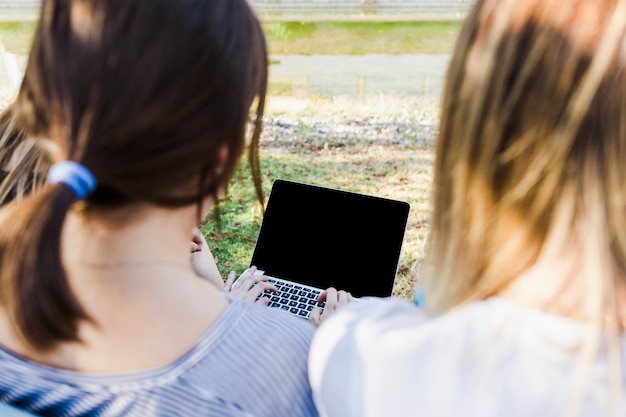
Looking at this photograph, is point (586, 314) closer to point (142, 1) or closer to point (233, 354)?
point (233, 354)

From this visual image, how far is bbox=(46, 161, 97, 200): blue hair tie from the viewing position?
53 cm

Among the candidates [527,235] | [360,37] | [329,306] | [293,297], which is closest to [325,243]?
[293,297]

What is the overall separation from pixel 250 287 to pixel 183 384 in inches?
22.5

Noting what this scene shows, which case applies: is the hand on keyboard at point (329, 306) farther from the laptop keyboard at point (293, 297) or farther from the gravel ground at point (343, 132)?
the gravel ground at point (343, 132)

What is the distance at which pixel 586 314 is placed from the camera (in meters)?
0.52

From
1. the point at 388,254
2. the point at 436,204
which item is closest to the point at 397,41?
the point at 388,254

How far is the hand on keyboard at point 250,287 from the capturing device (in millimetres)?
1143

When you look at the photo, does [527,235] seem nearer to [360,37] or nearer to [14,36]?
[360,37]

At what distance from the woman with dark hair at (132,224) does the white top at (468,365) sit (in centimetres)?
15

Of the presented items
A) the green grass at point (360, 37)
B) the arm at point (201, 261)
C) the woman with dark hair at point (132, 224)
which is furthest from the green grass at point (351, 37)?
the woman with dark hair at point (132, 224)

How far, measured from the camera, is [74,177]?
0.54 metres

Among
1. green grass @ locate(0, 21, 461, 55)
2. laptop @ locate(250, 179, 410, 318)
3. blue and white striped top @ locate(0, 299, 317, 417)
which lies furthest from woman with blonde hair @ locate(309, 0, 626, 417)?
green grass @ locate(0, 21, 461, 55)

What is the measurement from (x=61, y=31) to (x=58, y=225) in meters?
0.20

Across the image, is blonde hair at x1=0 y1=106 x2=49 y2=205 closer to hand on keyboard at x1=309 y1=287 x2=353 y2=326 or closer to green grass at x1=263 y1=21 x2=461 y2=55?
hand on keyboard at x1=309 y1=287 x2=353 y2=326
